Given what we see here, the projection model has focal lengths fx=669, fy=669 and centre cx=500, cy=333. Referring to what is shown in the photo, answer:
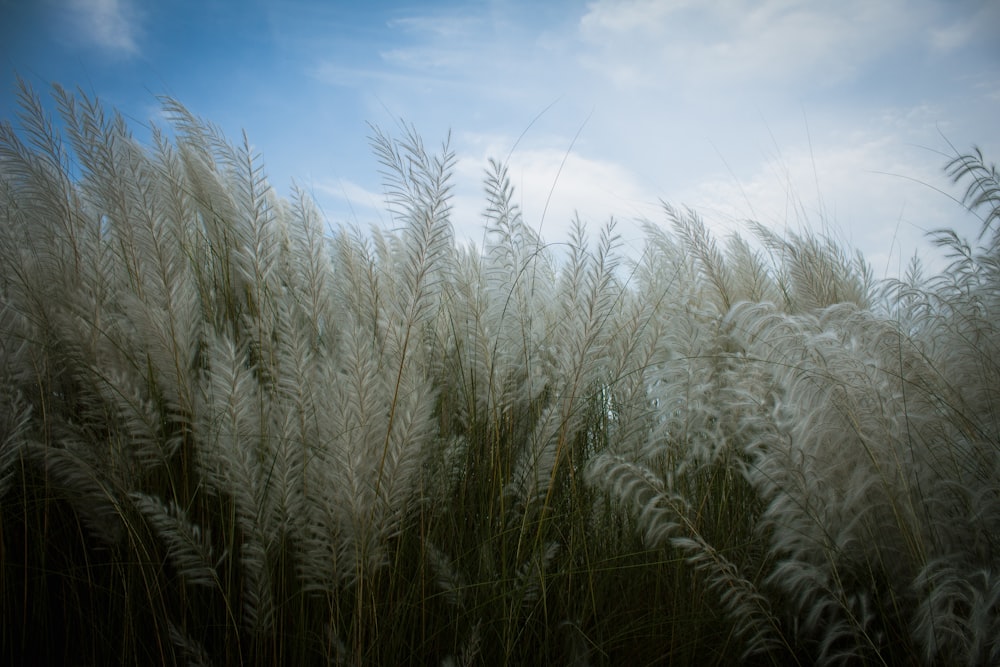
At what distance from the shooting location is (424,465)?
205 centimetres

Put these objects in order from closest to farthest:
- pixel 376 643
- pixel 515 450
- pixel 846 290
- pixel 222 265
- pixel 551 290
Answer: pixel 376 643 < pixel 515 450 < pixel 222 265 < pixel 551 290 < pixel 846 290

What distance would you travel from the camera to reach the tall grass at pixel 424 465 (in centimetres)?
162

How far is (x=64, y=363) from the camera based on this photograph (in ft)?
7.27

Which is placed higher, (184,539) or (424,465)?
(424,465)

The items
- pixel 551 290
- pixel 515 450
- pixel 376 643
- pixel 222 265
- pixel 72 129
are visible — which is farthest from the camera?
pixel 551 290

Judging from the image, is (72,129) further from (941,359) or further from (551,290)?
(941,359)

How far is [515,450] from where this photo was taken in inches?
91.7

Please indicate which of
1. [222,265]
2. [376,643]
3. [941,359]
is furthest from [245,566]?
[941,359]

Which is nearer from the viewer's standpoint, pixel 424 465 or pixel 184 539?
pixel 184 539

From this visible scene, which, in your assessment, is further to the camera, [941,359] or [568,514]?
[568,514]

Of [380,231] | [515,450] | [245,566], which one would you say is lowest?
[245,566]

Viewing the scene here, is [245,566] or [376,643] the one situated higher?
[245,566]

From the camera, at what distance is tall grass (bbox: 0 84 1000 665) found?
5.30 ft

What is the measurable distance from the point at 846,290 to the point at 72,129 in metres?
3.00
